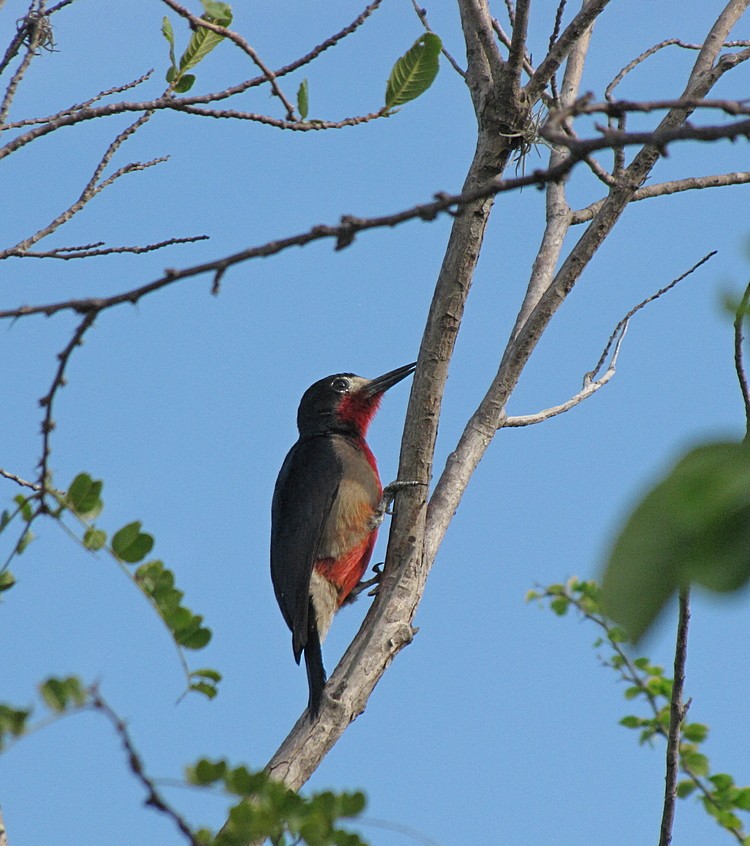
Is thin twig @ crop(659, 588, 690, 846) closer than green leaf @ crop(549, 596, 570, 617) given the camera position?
Yes

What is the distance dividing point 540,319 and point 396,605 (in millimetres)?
1202

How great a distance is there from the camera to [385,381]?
6.38 metres

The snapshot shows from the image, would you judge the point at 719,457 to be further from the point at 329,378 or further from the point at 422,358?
the point at 329,378

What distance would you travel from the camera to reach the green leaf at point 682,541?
0.54 meters

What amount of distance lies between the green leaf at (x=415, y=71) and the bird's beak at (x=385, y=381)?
3.53m

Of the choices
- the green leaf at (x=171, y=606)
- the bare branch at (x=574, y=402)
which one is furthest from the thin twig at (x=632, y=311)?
the green leaf at (x=171, y=606)

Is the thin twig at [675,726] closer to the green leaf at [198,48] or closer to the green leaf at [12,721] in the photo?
the green leaf at [12,721]

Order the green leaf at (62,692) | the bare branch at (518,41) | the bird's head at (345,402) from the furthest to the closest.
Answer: the bird's head at (345,402) → the bare branch at (518,41) → the green leaf at (62,692)

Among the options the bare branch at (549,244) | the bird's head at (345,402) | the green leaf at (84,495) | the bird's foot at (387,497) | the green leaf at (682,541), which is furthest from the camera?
the bird's head at (345,402)

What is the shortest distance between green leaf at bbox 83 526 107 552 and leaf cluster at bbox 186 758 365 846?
0.57 m

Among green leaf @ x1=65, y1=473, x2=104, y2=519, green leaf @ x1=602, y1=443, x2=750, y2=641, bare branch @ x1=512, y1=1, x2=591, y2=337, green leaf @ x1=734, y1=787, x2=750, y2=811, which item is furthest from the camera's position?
bare branch @ x1=512, y1=1, x2=591, y2=337

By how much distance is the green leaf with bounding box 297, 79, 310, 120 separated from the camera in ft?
9.17

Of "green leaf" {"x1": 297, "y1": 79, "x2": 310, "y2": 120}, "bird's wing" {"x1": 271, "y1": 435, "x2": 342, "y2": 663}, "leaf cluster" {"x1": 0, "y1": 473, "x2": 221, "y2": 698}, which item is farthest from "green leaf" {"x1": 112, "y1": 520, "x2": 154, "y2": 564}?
"bird's wing" {"x1": 271, "y1": 435, "x2": 342, "y2": 663}

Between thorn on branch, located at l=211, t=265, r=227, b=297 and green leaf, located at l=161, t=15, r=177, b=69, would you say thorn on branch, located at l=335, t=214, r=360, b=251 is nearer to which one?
thorn on branch, located at l=211, t=265, r=227, b=297
